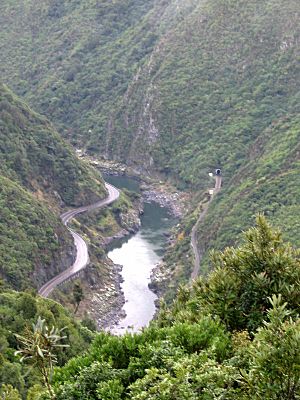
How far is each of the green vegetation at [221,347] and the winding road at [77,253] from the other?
66.6 m

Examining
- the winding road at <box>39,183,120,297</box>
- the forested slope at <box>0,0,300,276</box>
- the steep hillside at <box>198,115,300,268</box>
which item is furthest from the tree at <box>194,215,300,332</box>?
the forested slope at <box>0,0,300,276</box>

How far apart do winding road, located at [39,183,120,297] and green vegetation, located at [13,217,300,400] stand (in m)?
66.6

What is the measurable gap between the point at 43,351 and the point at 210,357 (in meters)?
5.87

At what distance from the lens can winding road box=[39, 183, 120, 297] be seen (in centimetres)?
9279

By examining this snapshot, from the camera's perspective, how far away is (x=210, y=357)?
65.8ft

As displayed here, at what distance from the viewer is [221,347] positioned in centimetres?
2086

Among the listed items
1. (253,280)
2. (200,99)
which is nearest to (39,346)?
(253,280)

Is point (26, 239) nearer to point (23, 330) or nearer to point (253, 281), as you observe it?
point (23, 330)

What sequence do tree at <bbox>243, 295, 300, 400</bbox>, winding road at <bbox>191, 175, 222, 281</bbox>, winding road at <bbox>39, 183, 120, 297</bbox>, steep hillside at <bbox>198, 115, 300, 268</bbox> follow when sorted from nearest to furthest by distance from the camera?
tree at <bbox>243, 295, 300, 400</bbox> < winding road at <bbox>39, 183, 120, 297</bbox> < steep hillside at <bbox>198, 115, 300, 268</bbox> < winding road at <bbox>191, 175, 222, 281</bbox>

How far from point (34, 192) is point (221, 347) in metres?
94.1

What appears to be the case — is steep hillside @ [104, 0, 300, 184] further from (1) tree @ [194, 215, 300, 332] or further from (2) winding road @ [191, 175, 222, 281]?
(1) tree @ [194, 215, 300, 332]

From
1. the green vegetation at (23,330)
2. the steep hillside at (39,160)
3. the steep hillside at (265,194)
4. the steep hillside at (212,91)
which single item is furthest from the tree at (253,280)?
the steep hillside at (212,91)

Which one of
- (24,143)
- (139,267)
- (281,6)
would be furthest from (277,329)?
(281,6)

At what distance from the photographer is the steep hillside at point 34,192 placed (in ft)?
302
